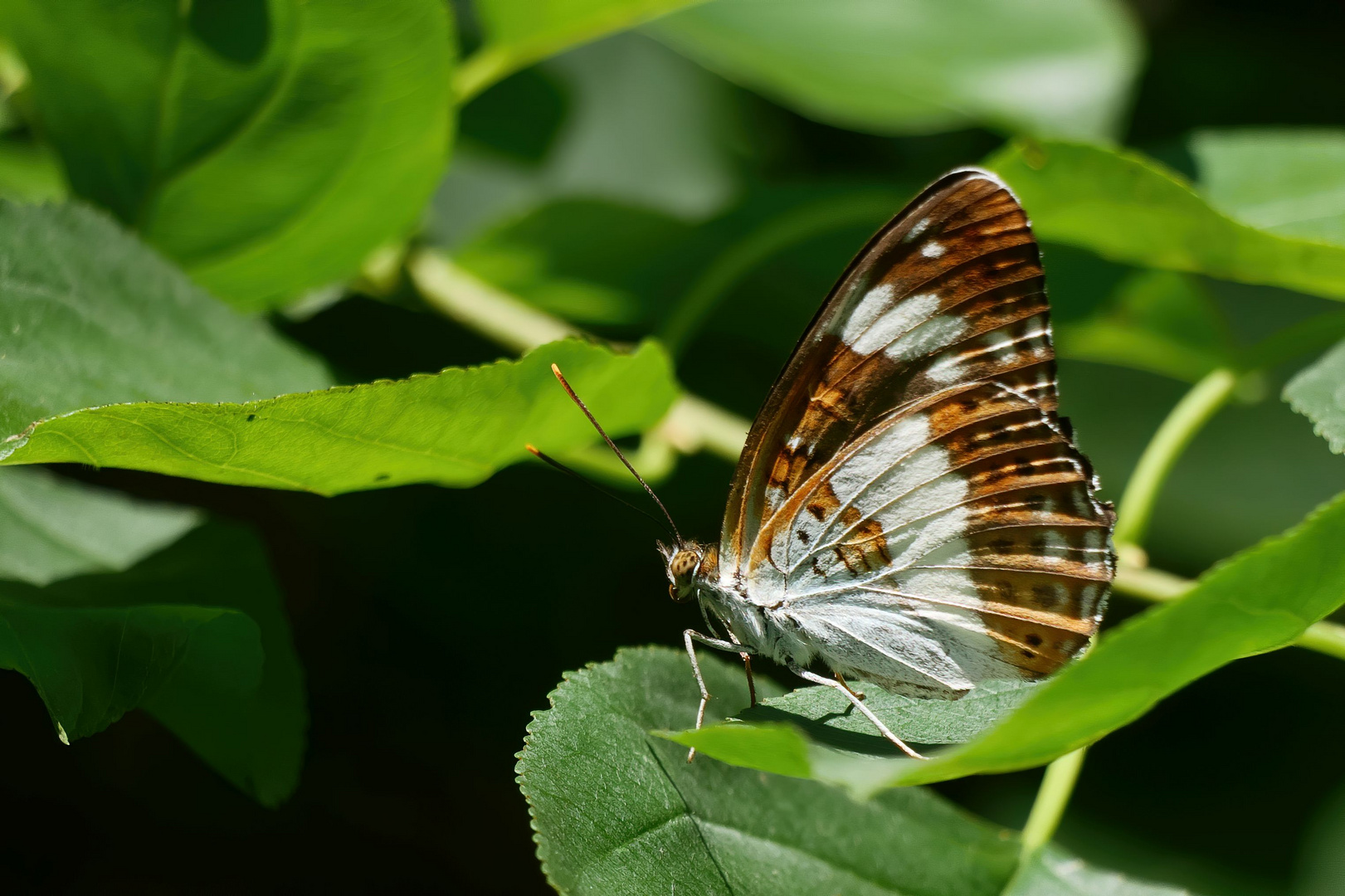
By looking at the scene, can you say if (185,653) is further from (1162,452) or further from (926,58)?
(926,58)

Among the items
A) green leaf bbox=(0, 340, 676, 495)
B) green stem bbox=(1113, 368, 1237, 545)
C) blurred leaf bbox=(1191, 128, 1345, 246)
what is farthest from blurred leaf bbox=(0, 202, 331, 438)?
blurred leaf bbox=(1191, 128, 1345, 246)

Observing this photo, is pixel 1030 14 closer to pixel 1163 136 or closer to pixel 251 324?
pixel 1163 136

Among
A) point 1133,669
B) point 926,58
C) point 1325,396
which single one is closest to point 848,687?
point 1133,669

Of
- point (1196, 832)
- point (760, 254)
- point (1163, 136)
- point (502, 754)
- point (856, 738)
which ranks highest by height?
point (1163, 136)

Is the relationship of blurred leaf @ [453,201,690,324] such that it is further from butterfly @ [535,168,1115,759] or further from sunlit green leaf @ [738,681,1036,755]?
sunlit green leaf @ [738,681,1036,755]

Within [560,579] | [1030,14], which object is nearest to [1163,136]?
[1030,14]

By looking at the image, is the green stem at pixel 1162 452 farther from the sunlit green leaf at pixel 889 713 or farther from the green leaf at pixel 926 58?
the green leaf at pixel 926 58
